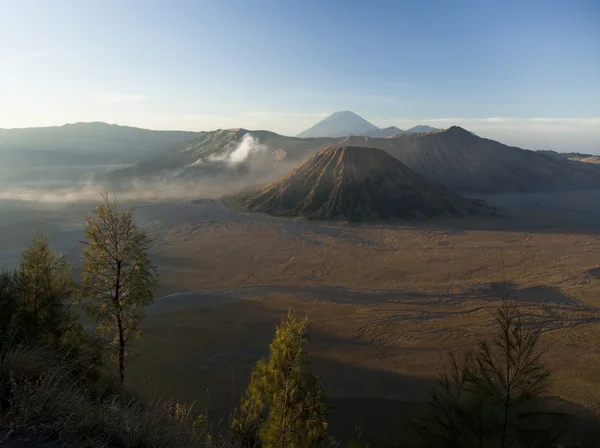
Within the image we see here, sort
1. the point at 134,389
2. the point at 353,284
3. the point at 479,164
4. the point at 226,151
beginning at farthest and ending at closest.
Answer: the point at 226,151
the point at 479,164
the point at 353,284
the point at 134,389

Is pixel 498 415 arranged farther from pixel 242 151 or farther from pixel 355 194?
pixel 242 151

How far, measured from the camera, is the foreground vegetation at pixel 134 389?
3.84 metres

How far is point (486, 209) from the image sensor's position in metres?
56.6

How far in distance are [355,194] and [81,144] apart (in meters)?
142

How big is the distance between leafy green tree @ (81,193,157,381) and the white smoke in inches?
3103

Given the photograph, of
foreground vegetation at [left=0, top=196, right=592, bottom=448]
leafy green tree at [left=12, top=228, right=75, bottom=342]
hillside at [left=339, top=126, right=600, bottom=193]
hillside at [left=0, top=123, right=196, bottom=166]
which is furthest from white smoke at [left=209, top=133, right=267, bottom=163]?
leafy green tree at [left=12, top=228, right=75, bottom=342]

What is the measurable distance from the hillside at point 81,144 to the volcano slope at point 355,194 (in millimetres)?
99132

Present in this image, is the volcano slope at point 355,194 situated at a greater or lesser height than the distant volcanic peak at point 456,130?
lesser

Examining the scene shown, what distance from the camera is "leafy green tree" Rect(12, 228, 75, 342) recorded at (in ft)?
28.6

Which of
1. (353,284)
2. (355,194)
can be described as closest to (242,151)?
(355,194)

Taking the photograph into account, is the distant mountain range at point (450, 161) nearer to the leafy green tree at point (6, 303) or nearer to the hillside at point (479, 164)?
the hillside at point (479, 164)

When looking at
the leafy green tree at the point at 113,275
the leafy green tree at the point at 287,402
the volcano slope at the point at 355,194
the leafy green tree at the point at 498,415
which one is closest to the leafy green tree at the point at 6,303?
the leafy green tree at the point at 113,275

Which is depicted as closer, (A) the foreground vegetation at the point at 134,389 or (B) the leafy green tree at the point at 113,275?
(A) the foreground vegetation at the point at 134,389

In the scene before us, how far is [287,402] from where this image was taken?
7.10 metres
